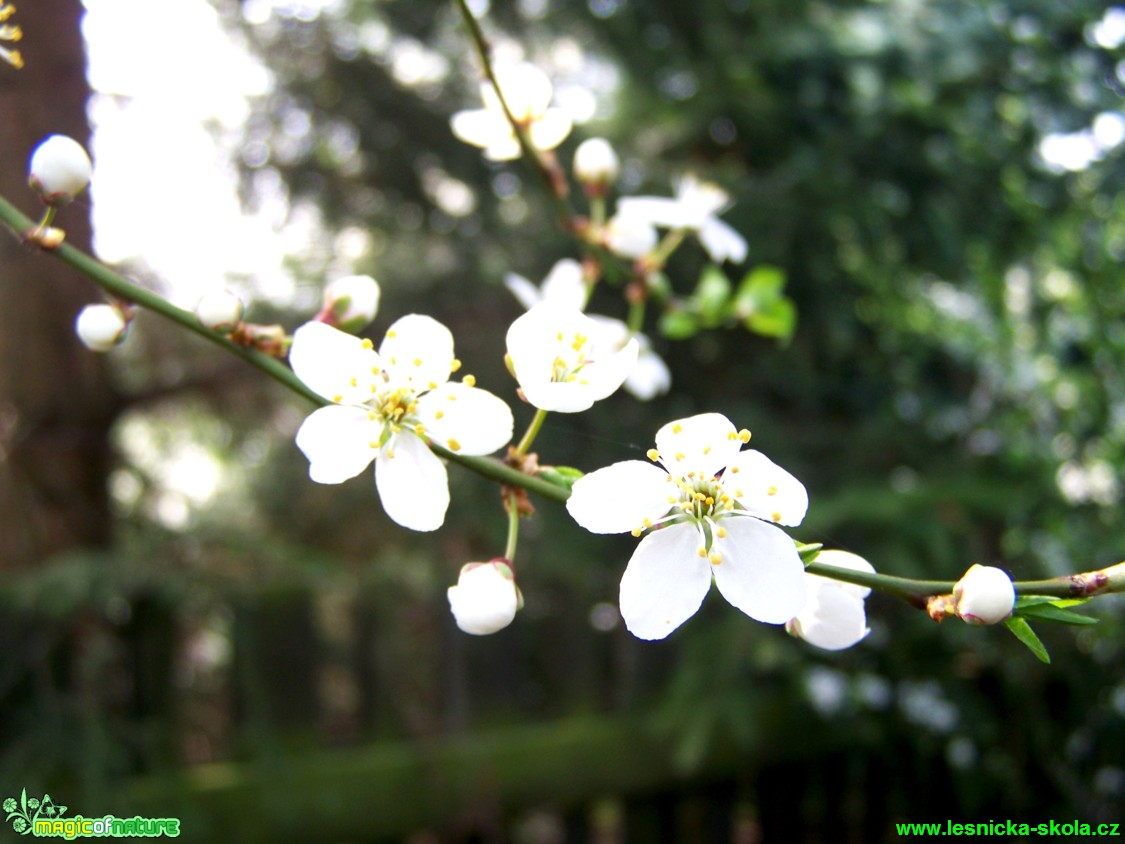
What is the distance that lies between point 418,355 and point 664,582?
267 millimetres

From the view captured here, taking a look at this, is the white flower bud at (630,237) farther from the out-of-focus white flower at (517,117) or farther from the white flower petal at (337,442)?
the white flower petal at (337,442)

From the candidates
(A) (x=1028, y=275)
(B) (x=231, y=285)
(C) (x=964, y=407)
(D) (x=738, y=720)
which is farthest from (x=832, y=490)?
(B) (x=231, y=285)

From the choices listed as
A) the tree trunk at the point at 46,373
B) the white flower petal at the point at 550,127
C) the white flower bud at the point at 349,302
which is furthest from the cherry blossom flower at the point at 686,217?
the tree trunk at the point at 46,373

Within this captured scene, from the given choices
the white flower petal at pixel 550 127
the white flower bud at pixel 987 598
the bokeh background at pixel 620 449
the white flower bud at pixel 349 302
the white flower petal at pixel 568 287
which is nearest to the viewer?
the white flower bud at pixel 987 598

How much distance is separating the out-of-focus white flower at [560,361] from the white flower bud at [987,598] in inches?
9.7

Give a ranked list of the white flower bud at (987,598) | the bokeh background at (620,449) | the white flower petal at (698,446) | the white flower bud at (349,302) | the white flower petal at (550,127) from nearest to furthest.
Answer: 1. the white flower bud at (987,598)
2. the white flower petal at (698,446)
3. the white flower bud at (349,302)
4. the white flower petal at (550,127)
5. the bokeh background at (620,449)

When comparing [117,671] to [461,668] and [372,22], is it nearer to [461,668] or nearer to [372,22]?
[461,668]

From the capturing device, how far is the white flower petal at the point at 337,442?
628 millimetres

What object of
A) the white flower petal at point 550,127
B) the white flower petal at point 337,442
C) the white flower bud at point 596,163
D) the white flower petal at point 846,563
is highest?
the white flower petal at point 550,127

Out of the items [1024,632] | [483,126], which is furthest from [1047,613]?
[483,126]

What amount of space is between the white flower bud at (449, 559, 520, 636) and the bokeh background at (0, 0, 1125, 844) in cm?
136

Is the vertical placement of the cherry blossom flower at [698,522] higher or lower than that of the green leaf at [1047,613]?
higher

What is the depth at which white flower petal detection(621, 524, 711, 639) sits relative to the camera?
1.86ft

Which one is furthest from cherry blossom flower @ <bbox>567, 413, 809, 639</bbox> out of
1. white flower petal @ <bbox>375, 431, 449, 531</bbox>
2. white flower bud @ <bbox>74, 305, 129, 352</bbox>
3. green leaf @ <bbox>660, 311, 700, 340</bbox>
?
green leaf @ <bbox>660, 311, 700, 340</bbox>
